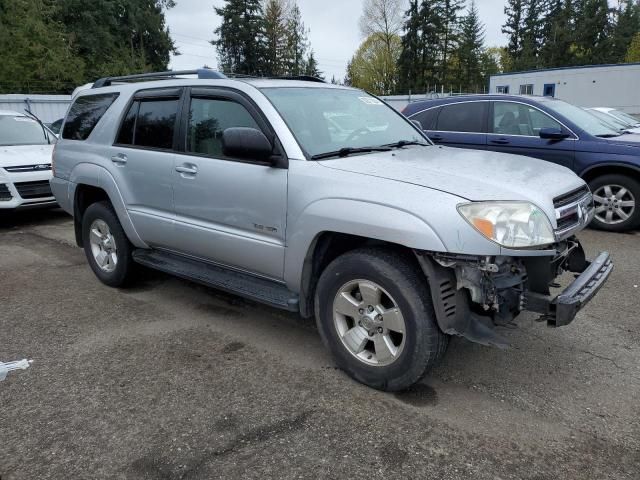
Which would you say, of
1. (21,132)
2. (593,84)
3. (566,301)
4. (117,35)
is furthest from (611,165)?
(117,35)

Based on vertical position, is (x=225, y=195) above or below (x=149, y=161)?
below

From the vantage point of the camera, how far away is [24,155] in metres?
8.10

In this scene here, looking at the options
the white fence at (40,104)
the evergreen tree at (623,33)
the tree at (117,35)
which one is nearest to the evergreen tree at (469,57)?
the evergreen tree at (623,33)

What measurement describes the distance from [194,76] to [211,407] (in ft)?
9.11

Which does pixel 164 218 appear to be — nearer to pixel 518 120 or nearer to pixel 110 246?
pixel 110 246

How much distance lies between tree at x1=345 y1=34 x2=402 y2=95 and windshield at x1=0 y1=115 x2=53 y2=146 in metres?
52.8

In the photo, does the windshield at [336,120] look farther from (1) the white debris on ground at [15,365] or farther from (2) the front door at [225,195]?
(1) the white debris on ground at [15,365]

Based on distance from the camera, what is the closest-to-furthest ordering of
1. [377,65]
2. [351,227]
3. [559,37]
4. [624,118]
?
1. [351,227]
2. [624,118]
3. [559,37]
4. [377,65]

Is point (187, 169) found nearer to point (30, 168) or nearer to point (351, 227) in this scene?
point (351, 227)

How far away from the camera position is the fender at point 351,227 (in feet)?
8.85

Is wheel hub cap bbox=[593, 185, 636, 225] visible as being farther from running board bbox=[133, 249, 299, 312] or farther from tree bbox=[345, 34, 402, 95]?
tree bbox=[345, 34, 402, 95]

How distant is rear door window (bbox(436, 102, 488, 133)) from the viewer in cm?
770

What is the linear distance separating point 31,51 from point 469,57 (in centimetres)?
4433

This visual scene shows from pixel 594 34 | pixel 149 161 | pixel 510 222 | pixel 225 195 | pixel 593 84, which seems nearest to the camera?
pixel 510 222
